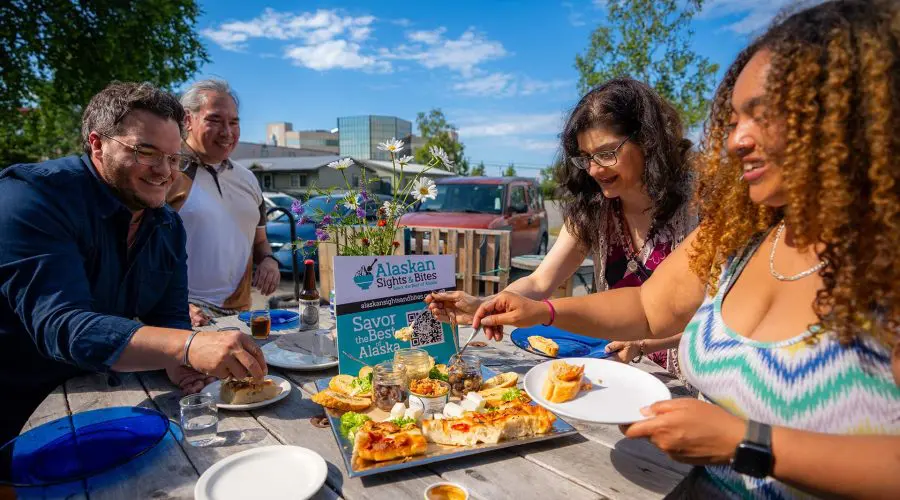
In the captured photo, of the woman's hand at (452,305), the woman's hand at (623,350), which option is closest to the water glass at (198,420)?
the woman's hand at (452,305)

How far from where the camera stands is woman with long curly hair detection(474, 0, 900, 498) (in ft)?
3.37

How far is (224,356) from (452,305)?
93cm

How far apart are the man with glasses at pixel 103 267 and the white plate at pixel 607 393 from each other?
969 millimetres

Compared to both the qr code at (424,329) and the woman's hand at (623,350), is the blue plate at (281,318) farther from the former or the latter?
the woman's hand at (623,350)

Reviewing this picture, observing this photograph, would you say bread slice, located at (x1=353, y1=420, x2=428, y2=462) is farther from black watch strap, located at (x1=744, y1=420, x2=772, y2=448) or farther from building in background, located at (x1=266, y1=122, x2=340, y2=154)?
building in background, located at (x1=266, y1=122, x2=340, y2=154)

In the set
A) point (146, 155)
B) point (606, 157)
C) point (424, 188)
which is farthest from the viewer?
point (606, 157)

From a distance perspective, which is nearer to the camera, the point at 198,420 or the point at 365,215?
the point at 198,420

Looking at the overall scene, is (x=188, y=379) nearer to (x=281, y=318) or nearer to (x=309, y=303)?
(x=309, y=303)

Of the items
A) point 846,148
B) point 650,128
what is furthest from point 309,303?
point 846,148

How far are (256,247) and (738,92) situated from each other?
366 cm

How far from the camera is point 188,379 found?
1869mm

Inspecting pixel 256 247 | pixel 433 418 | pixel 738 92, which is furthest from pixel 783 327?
pixel 256 247

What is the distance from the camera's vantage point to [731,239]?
157 centimetres

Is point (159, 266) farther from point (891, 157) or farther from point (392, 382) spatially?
point (891, 157)
